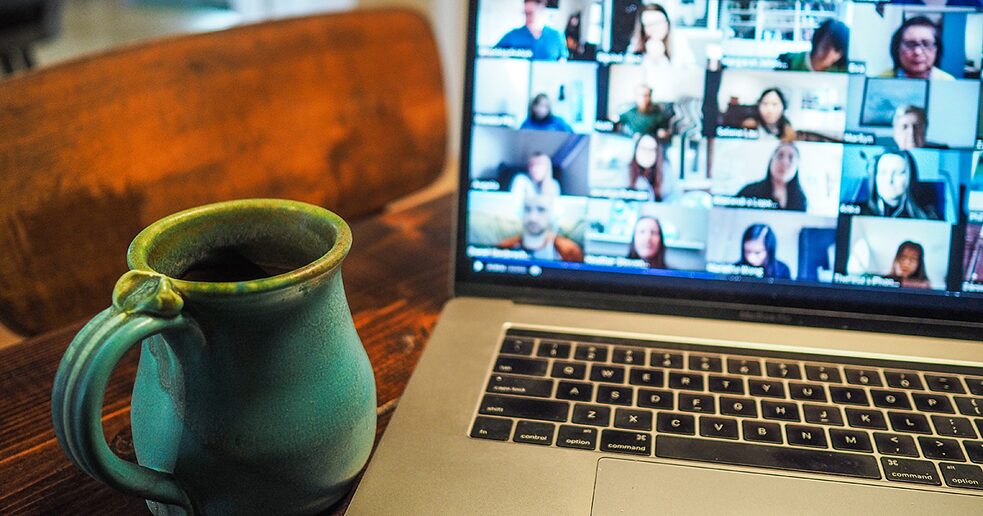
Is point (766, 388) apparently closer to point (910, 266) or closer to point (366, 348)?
point (910, 266)

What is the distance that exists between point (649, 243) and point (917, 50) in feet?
0.71

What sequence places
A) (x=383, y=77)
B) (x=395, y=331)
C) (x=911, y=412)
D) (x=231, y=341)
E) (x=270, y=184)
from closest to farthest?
(x=231, y=341) < (x=911, y=412) < (x=395, y=331) < (x=270, y=184) < (x=383, y=77)

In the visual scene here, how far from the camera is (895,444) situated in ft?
1.50

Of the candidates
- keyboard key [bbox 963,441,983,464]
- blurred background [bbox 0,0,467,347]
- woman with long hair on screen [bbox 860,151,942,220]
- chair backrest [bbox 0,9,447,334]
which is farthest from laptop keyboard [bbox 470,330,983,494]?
chair backrest [bbox 0,9,447,334]

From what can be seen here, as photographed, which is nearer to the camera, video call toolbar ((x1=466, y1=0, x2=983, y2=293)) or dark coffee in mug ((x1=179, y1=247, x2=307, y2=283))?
dark coffee in mug ((x1=179, y1=247, x2=307, y2=283))

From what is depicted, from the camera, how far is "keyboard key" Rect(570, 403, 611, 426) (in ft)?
1.57

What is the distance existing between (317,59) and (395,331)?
21.7 inches

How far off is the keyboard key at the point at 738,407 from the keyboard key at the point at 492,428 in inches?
5.0

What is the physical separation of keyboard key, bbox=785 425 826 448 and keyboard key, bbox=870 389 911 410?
0.05 m

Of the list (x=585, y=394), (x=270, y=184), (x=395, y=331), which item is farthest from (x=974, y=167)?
(x=270, y=184)

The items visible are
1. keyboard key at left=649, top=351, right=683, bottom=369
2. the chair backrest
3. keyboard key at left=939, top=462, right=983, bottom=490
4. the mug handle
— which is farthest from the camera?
the chair backrest

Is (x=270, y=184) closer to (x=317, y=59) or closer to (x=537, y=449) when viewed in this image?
(x=317, y=59)

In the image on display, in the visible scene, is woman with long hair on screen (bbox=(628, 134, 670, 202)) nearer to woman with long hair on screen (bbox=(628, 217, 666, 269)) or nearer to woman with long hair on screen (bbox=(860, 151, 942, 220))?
woman with long hair on screen (bbox=(628, 217, 666, 269))

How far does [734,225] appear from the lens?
0.58m
